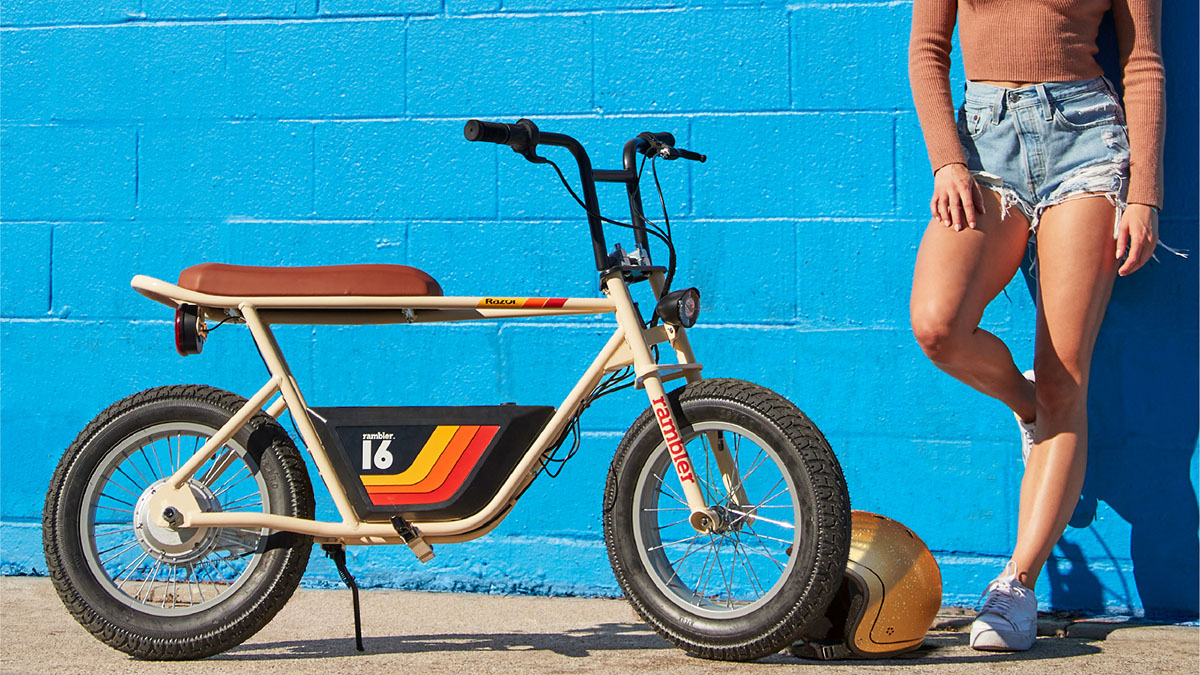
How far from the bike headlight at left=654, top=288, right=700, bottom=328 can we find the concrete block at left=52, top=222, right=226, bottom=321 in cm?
179

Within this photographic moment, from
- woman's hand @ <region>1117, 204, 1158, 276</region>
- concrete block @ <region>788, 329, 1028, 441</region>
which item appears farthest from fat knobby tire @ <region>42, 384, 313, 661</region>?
woman's hand @ <region>1117, 204, 1158, 276</region>

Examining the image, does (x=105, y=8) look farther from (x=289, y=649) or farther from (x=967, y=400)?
(x=967, y=400)

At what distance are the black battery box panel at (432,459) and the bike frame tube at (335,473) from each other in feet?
0.11

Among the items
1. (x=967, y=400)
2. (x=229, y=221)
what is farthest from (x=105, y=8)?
(x=967, y=400)

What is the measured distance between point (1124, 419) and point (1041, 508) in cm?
62

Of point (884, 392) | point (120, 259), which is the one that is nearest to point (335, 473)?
point (120, 259)

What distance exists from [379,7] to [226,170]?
2.46 ft

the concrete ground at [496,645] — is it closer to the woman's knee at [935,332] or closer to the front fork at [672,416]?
the front fork at [672,416]

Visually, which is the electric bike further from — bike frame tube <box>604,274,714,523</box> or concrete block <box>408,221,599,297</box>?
concrete block <box>408,221,599,297</box>

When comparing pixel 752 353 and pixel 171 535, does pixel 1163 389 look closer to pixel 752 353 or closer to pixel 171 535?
pixel 752 353

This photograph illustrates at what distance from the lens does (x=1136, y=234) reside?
317cm

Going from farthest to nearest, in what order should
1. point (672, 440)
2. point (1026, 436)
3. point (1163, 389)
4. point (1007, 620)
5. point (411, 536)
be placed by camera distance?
1. point (1163, 389)
2. point (1026, 436)
3. point (1007, 620)
4. point (411, 536)
5. point (672, 440)

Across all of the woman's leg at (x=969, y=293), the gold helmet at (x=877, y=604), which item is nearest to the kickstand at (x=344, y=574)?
the gold helmet at (x=877, y=604)

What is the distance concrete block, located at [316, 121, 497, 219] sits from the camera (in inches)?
157
